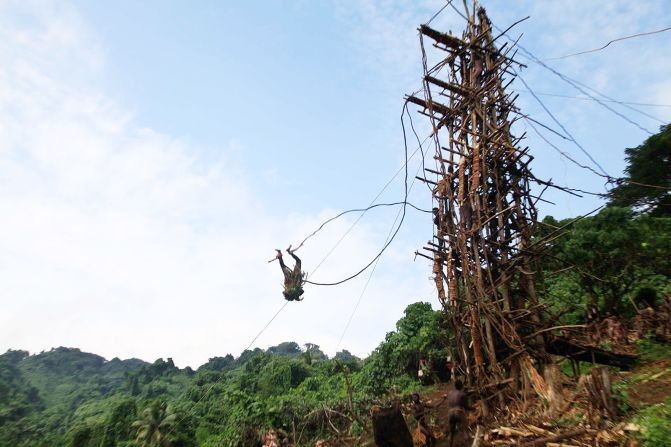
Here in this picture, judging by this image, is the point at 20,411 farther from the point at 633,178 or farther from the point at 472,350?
the point at 633,178

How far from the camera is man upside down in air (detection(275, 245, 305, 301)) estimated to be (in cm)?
952

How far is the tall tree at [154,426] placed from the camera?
26.5m

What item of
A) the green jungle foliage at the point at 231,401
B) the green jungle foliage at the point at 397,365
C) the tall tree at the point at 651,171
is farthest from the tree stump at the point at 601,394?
the tall tree at the point at 651,171

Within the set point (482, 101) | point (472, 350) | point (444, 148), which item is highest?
point (482, 101)

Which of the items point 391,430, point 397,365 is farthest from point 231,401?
point 391,430

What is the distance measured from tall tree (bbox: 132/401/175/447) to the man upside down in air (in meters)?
22.4

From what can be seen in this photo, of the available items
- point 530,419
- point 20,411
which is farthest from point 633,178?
point 20,411

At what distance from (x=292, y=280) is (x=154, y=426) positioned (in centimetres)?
2419

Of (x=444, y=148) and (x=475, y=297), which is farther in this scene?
(x=444, y=148)

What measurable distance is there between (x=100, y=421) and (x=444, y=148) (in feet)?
115

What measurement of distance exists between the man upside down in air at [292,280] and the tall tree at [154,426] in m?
22.4

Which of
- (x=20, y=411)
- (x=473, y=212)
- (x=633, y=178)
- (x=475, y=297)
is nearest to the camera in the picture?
(x=475, y=297)

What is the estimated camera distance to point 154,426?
27672mm

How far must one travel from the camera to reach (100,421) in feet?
108
